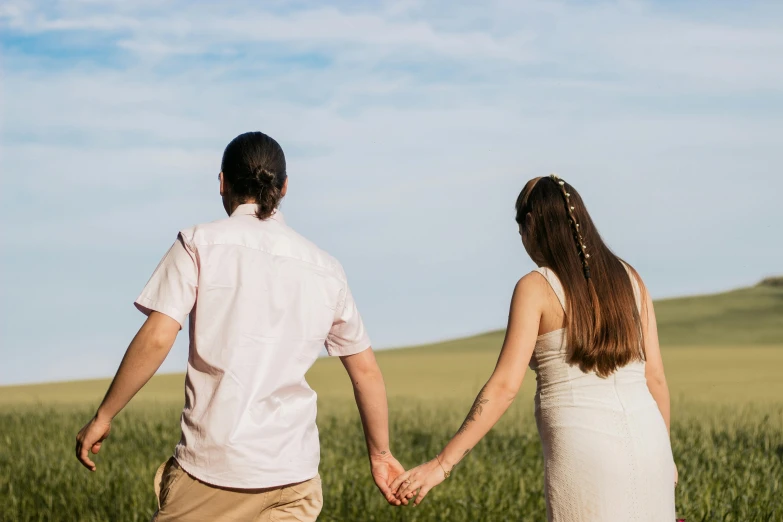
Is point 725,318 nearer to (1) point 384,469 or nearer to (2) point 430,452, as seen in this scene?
(2) point 430,452

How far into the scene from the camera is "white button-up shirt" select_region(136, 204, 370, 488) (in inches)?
150

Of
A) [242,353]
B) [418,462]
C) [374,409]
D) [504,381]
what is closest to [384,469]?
[374,409]

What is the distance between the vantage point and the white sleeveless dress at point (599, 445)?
385cm

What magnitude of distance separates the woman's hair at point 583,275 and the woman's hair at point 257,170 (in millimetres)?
1038

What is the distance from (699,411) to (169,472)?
12.4 meters

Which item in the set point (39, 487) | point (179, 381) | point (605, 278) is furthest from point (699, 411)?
point (179, 381)

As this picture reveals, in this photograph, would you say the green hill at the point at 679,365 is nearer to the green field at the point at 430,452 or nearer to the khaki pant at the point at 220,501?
the green field at the point at 430,452

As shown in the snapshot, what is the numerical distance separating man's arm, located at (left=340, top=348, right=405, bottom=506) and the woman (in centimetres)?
40

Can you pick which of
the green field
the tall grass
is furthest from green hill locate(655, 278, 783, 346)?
the tall grass

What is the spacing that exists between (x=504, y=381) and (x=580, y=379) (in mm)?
302

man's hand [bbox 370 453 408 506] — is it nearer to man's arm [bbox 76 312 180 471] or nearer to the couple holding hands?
the couple holding hands

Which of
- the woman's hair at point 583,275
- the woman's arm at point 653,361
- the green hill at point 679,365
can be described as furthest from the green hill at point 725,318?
the woman's hair at point 583,275

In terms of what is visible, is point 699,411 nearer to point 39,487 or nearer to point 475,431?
point 39,487

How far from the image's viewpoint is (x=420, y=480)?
414cm
